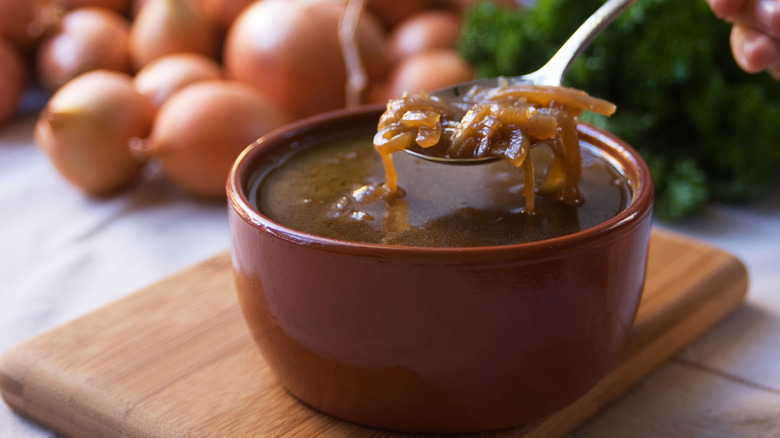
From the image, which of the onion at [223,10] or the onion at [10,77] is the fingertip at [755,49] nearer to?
the onion at [223,10]

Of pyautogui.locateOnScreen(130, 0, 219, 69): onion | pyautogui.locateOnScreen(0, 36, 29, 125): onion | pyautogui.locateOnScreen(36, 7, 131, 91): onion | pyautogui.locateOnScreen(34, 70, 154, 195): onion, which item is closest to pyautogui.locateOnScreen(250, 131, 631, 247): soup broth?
pyautogui.locateOnScreen(34, 70, 154, 195): onion

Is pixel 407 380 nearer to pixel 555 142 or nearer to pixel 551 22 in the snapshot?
pixel 555 142

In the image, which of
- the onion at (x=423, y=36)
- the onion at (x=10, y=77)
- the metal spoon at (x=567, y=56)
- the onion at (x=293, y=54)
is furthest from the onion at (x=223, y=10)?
the metal spoon at (x=567, y=56)

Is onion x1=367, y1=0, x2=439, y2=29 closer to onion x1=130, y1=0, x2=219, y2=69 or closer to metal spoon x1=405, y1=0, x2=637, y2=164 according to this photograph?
onion x1=130, y1=0, x2=219, y2=69

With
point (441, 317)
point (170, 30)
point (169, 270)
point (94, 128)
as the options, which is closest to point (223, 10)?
point (170, 30)

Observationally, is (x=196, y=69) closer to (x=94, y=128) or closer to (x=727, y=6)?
(x=94, y=128)

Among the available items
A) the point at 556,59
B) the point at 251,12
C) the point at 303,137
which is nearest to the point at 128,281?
the point at 303,137

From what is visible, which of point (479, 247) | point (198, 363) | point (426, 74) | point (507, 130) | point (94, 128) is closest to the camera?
point (479, 247)
